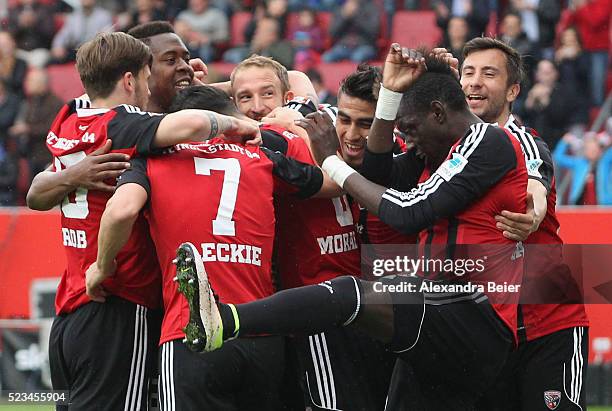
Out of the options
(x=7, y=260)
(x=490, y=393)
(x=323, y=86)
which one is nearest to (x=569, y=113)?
(x=323, y=86)

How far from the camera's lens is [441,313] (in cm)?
570

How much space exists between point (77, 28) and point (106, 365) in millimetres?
11295

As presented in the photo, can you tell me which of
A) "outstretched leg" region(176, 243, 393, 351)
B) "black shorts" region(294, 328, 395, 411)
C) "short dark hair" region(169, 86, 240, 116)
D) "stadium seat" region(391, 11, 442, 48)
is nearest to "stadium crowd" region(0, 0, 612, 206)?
"stadium seat" region(391, 11, 442, 48)

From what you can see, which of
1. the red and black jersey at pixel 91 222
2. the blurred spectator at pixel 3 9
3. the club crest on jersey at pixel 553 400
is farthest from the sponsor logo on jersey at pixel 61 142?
the blurred spectator at pixel 3 9

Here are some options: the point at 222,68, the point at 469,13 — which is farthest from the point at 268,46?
the point at 469,13

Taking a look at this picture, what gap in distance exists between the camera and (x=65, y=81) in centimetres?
1609

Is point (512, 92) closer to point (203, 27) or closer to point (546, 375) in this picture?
point (546, 375)

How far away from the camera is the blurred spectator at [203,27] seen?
632 inches

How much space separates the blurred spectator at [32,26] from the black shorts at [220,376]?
1166cm

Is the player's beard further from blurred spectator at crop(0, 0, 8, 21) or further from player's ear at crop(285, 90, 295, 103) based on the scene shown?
blurred spectator at crop(0, 0, 8, 21)

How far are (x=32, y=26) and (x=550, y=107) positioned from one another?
305 inches

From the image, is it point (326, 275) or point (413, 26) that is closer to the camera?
point (326, 275)

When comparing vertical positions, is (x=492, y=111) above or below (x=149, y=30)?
below

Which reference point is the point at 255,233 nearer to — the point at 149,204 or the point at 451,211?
the point at 149,204
